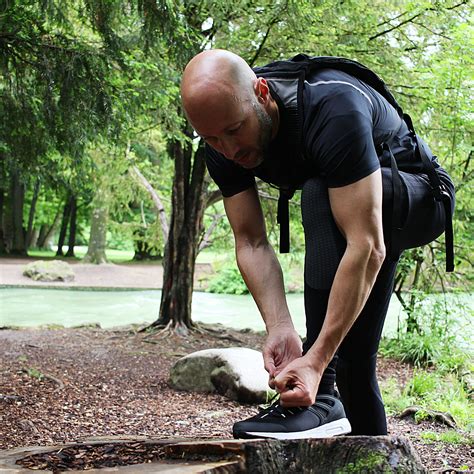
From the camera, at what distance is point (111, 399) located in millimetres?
4996

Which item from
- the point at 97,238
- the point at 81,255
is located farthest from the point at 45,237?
the point at 97,238

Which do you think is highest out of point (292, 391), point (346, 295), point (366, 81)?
point (366, 81)

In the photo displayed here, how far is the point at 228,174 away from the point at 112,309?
1144cm

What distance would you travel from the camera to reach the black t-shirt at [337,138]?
5.85 ft

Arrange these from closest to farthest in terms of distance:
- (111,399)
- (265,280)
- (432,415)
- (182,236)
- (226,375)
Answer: (265,280) → (432,415) → (111,399) → (226,375) → (182,236)

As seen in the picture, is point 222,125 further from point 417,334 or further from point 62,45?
point 417,334

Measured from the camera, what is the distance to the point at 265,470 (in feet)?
6.21

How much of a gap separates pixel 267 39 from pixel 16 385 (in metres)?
3.87

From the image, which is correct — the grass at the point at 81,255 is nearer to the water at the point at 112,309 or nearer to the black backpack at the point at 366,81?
the water at the point at 112,309

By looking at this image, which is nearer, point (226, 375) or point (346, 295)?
point (346, 295)

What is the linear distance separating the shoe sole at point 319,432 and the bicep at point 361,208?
0.56m

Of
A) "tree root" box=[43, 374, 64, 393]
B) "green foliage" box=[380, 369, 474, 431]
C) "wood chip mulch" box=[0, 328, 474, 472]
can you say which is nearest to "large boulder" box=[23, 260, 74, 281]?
"wood chip mulch" box=[0, 328, 474, 472]

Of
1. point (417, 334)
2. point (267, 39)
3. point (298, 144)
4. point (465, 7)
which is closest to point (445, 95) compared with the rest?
point (465, 7)

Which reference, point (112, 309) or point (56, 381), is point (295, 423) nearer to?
point (56, 381)
